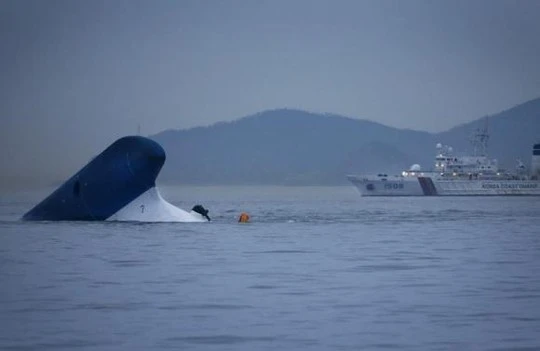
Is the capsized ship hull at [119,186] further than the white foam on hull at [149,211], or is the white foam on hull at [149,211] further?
the white foam on hull at [149,211]

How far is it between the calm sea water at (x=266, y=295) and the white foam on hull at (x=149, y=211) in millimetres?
9841

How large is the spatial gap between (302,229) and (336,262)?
24.9m

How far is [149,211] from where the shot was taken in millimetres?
57000

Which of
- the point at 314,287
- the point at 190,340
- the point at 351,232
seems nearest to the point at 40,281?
the point at 314,287

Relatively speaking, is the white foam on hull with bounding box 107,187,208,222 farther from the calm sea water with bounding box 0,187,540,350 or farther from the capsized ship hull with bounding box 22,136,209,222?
the calm sea water with bounding box 0,187,540,350

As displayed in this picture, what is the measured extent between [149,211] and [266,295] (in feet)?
110

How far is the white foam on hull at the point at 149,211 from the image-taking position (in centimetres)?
5584

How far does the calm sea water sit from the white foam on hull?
9841 millimetres

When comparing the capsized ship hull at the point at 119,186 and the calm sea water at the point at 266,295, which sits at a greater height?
the capsized ship hull at the point at 119,186

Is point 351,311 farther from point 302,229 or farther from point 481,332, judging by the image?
point 302,229

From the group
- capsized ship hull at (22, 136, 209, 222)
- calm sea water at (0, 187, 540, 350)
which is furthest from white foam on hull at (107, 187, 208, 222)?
calm sea water at (0, 187, 540, 350)

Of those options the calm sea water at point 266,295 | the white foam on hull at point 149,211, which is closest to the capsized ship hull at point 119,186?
the white foam on hull at point 149,211

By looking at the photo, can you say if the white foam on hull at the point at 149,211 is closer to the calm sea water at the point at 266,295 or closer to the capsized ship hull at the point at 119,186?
the capsized ship hull at the point at 119,186

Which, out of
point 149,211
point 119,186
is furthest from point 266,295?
point 149,211
